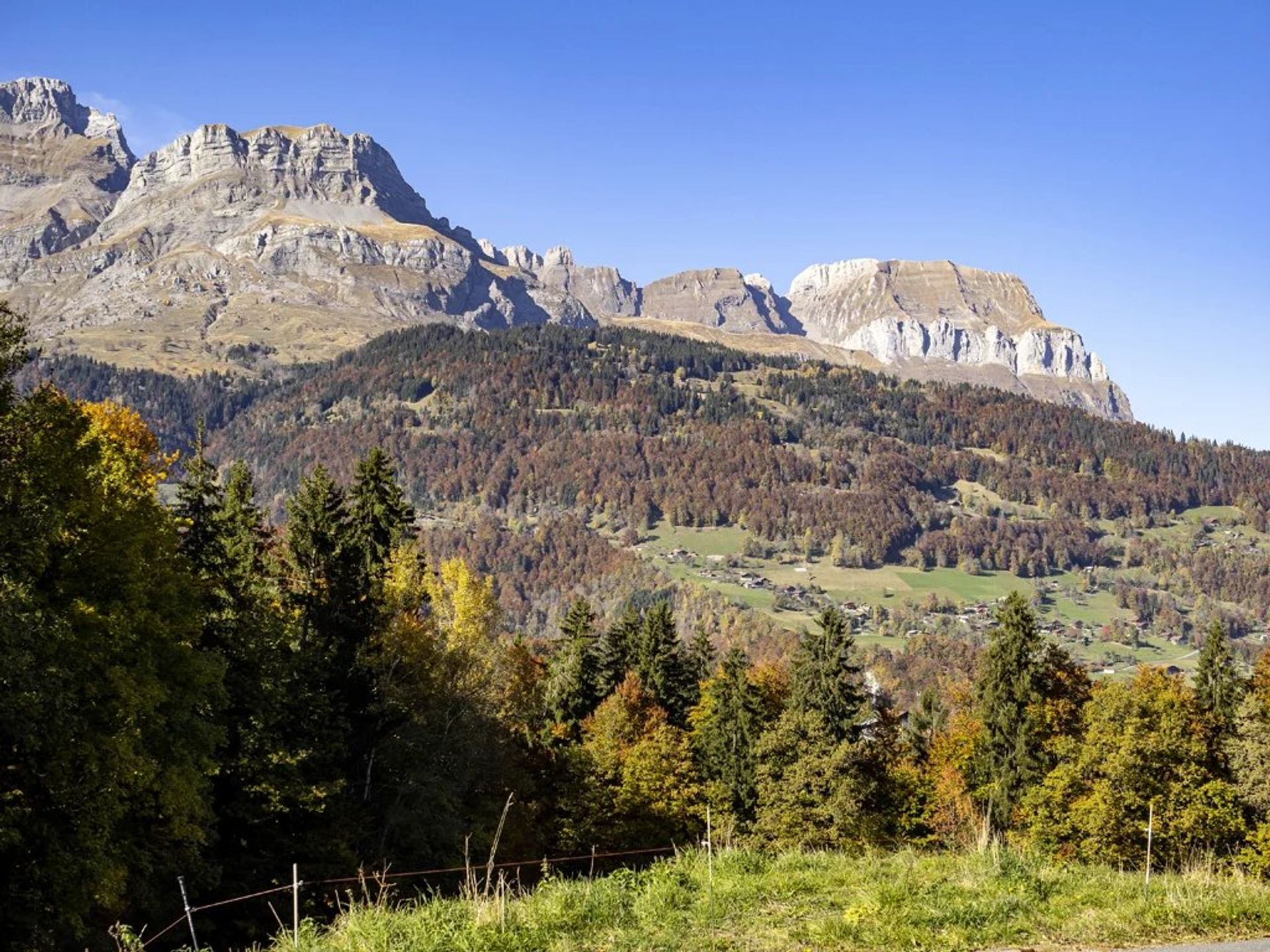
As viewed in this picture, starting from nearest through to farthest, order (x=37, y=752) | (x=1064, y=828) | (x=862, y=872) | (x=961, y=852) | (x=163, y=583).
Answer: (x=862, y=872) → (x=961, y=852) → (x=37, y=752) → (x=163, y=583) → (x=1064, y=828)

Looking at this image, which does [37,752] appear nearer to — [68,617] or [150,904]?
[68,617]

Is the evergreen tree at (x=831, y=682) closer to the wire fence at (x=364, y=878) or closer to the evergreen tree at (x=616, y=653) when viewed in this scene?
the evergreen tree at (x=616, y=653)

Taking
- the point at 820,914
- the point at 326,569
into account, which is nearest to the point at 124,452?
the point at 326,569

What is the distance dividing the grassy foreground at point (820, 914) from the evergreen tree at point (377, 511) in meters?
39.6

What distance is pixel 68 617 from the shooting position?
894 inches

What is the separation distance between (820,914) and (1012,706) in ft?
178

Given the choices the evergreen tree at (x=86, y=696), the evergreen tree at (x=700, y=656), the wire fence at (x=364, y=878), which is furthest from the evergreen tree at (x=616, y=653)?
the evergreen tree at (x=86, y=696)

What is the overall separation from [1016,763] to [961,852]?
164ft

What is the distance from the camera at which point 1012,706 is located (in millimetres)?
60125

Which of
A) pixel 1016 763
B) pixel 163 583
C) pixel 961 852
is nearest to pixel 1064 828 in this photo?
pixel 1016 763

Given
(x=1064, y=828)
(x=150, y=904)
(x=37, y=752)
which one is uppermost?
(x=37, y=752)

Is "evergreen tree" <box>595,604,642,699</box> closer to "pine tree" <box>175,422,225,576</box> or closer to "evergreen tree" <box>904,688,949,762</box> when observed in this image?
"evergreen tree" <box>904,688,949,762</box>

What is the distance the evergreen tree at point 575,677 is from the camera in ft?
219

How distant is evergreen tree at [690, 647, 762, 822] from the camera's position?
60.0 meters
